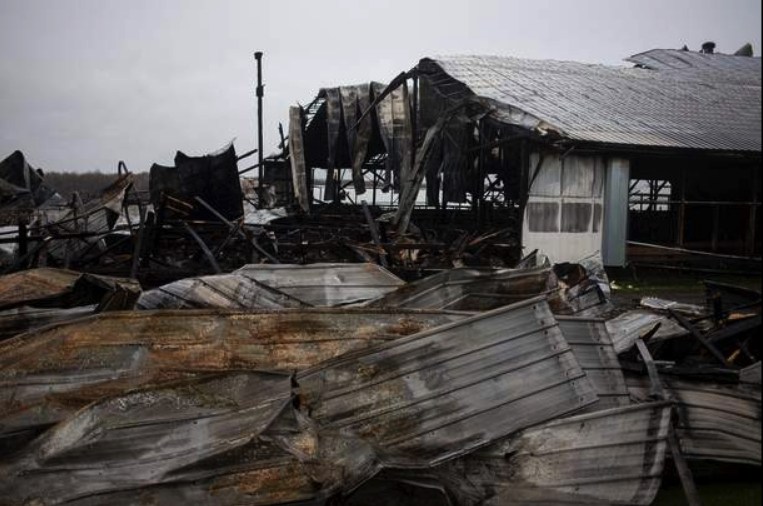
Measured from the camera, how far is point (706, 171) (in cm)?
1289

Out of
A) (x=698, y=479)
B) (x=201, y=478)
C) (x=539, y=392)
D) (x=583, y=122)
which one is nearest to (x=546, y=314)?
(x=539, y=392)

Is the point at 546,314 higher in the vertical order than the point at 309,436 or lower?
higher

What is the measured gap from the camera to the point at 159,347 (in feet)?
11.1

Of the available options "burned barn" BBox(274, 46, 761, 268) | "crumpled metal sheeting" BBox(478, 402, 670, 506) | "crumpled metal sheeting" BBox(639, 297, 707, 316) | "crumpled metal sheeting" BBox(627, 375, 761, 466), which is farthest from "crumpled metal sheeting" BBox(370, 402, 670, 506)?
"burned barn" BBox(274, 46, 761, 268)

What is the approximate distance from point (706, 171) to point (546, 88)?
171 inches

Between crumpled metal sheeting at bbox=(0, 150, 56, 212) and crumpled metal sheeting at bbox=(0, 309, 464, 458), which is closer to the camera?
crumpled metal sheeting at bbox=(0, 309, 464, 458)

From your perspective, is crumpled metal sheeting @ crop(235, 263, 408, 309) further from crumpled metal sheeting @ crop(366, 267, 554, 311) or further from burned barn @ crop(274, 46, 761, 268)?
burned barn @ crop(274, 46, 761, 268)

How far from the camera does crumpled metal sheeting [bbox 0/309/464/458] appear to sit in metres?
3.16

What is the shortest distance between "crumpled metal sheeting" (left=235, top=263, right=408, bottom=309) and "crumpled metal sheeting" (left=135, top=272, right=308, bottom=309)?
5.3 inches

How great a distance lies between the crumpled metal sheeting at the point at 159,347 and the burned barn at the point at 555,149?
6743 millimetres

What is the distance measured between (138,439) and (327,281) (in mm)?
2260

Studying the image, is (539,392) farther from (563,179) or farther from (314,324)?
(563,179)

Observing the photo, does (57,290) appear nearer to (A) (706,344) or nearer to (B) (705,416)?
(B) (705,416)

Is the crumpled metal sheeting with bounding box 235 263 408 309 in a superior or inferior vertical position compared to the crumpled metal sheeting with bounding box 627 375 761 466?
superior
